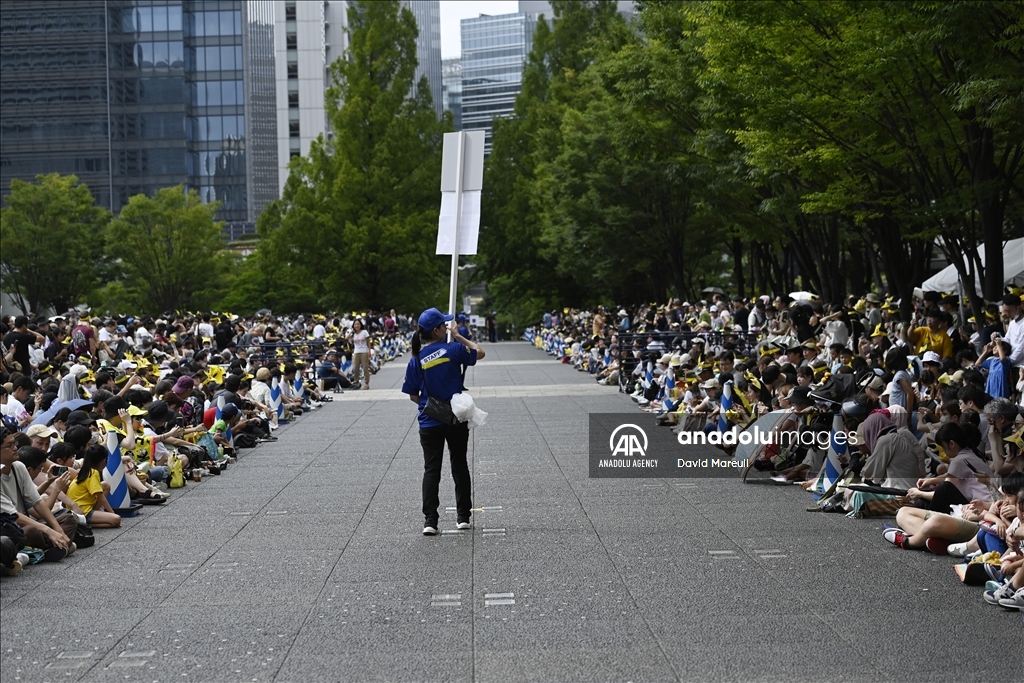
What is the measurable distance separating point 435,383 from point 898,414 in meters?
4.72

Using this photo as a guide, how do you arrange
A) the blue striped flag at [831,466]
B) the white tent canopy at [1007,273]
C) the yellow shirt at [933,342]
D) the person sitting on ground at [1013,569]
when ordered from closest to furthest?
the person sitting on ground at [1013,569]
the blue striped flag at [831,466]
the yellow shirt at [933,342]
the white tent canopy at [1007,273]

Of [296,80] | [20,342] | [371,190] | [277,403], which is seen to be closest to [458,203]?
[277,403]

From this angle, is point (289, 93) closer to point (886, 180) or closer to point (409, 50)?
point (409, 50)

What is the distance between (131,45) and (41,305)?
124ft

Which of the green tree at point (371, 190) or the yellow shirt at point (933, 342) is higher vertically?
the green tree at point (371, 190)

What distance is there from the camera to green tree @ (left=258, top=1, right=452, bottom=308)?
200ft

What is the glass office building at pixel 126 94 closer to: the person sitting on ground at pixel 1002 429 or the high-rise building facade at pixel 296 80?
the high-rise building facade at pixel 296 80

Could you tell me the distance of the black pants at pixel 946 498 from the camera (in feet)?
32.1

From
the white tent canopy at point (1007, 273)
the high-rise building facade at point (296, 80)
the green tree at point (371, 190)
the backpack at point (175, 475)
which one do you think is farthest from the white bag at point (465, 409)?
the high-rise building facade at point (296, 80)

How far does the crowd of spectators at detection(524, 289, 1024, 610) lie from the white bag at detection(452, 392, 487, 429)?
3.38 metres

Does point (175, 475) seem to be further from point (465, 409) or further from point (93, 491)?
point (465, 409)

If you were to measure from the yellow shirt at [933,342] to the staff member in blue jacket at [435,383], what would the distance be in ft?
29.1

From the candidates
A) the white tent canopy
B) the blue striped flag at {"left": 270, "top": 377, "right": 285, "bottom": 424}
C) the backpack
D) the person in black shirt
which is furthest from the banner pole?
the white tent canopy

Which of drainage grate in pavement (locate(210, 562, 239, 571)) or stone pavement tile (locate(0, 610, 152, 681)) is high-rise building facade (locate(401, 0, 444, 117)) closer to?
drainage grate in pavement (locate(210, 562, 239, 571))
